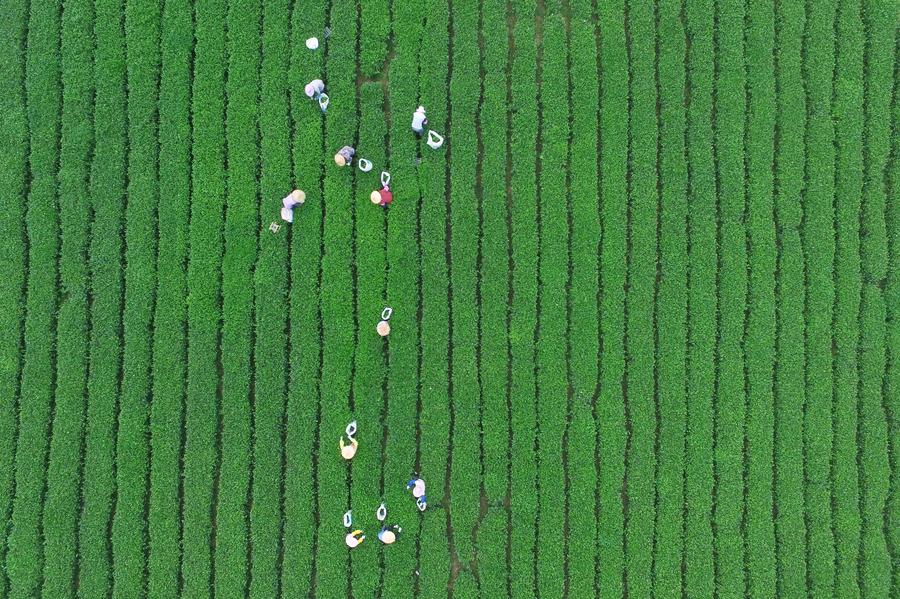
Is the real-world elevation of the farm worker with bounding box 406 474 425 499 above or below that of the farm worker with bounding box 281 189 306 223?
below

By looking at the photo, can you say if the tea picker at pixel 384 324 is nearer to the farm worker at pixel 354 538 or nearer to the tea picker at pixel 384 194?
the tea picker at pixel 384 194

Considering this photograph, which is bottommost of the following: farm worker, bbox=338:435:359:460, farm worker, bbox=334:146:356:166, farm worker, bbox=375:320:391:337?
farm worker, bbox=338:435:359:460

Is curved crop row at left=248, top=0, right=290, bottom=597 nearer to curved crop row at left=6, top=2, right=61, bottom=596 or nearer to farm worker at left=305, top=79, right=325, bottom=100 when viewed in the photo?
farm worker at left=305, top=79, right=325, bottom=100

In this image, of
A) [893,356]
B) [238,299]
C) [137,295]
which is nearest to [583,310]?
[893,356]

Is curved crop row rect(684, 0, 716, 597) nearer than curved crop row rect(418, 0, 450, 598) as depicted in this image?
No

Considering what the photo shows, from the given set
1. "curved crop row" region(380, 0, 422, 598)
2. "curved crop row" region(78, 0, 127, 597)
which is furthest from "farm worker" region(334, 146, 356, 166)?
"curved crop row" region(78, 0, 127, 597)

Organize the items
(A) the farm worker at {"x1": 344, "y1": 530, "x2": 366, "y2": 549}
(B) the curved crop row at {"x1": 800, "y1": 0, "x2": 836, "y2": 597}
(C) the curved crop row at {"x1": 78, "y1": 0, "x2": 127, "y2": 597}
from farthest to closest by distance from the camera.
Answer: (B) the curved crop row at {"x1": 800, "y1": 0, "x2": 836, "y2": 597}
(C) the curved crop row at {"x1": 78, "y1": 0, "x2": 127, "y2": 597}
(A) the farm worker at {"x1": 344, "y1": 530, "x2": 366, "y2": 549}

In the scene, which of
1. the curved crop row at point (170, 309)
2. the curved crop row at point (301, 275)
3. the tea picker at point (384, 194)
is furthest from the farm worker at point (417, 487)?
the tea picker at point (384, 194)
